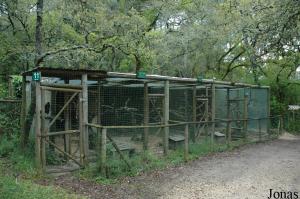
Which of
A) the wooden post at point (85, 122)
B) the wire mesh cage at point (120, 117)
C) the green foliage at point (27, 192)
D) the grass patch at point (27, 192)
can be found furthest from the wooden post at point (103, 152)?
the green foliage at point (27, 192)

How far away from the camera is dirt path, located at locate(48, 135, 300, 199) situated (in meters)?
6.71

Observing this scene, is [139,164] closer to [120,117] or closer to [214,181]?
[214,181]

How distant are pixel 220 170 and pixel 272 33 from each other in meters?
3.30

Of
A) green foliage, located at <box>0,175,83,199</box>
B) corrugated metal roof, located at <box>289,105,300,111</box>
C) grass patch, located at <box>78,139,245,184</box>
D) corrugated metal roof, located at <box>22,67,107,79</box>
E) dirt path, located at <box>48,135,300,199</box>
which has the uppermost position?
corrugated metal roof, located at <box>22,67,107,79</box>

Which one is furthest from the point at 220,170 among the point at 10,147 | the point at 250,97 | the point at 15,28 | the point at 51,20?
the point at 15,28

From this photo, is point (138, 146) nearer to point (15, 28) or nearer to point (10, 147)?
point (10, 147)

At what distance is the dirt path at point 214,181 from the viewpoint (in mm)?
6707

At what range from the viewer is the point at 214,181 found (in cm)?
768

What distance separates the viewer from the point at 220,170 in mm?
8773

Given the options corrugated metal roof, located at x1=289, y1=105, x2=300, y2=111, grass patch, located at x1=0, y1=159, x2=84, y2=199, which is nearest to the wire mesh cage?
grass patch, located at x1=0, y1=159, x2=84, y2=199

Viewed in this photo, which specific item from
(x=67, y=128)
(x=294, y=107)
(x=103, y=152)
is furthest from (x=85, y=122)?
(x=294, y=107)

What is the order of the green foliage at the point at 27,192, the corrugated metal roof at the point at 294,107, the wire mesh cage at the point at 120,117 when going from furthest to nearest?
the corrugated metal roof at the point at 294,107 → the wire mesh cage at the point at 120,117 → the green foliage at the point at 27,192

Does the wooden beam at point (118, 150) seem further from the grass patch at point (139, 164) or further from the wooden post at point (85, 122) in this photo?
the wooden post at point (85, 122)

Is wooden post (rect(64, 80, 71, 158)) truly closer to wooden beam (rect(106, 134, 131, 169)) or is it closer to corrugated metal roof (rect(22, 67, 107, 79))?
corrugated metal roof (rect(22, 67, 107, 79))
